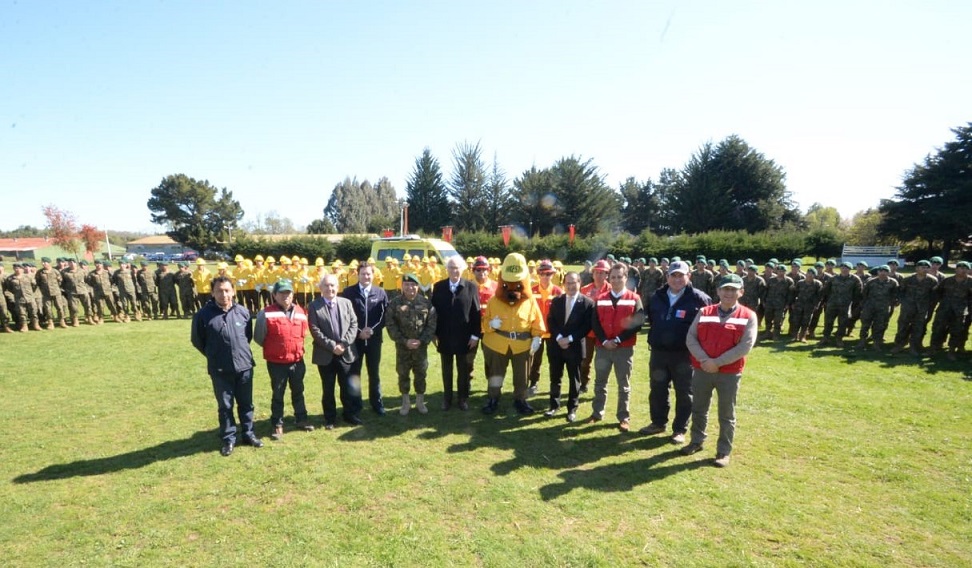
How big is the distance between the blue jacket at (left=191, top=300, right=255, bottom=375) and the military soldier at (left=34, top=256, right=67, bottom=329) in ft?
36.1

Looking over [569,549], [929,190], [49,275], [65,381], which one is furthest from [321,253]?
[929,190]

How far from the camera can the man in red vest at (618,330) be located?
18.5ft

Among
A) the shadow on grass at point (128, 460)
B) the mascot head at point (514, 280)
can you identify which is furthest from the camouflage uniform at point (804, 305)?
the shadow on grass at point (128, 460)

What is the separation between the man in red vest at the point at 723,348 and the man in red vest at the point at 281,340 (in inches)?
177

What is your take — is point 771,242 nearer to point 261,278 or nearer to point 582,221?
point 582,221

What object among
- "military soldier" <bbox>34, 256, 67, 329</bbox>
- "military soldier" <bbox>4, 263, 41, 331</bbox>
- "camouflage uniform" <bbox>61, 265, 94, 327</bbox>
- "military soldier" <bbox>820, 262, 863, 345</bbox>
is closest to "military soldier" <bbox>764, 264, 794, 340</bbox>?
"military soldier" <bbox>820, 262, 863, 345</bbox>

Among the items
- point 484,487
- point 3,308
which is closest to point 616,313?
point 484,487

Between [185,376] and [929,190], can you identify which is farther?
[929,190]

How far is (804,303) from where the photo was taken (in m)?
10.7

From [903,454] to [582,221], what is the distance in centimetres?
4429

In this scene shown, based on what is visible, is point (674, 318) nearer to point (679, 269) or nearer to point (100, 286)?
point (679, 269)

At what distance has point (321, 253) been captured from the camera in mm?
41781

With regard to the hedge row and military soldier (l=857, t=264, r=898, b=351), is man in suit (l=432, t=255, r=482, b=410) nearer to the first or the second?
military soldier (l=857, t=264, r=898, b=351)

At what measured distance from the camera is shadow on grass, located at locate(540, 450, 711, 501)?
4.48 meters
